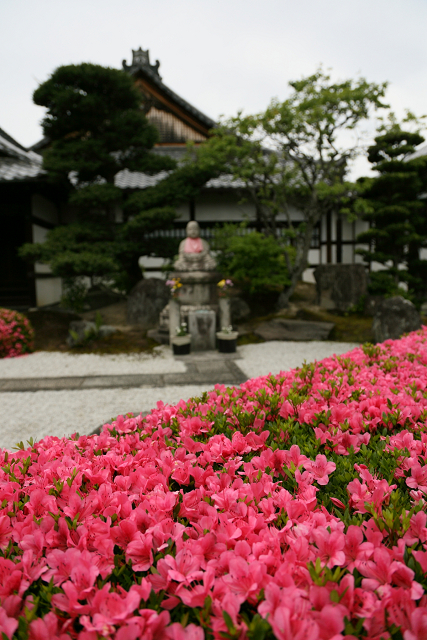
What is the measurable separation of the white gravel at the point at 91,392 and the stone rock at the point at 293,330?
39cm

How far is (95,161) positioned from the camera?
37.1ft

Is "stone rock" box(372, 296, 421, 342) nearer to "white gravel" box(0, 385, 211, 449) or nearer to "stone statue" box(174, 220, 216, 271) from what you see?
"stone statue" box(174, 220, 216, 271)

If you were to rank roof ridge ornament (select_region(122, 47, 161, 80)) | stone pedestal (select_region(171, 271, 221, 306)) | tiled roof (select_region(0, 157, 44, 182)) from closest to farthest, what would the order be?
stone pedestal (select_region(171, 271, 221, 306)) → tiled roof (select_region(0, 157, 44, 182)) → roof ridge ornament (select_region(122, 47, 161, 80))

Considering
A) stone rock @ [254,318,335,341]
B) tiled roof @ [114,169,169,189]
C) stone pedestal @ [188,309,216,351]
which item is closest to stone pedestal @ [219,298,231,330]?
stone pedestal @ [188,309,216,351]

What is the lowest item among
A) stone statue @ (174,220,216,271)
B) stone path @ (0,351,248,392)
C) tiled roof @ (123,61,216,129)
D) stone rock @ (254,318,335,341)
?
stone path @ (0,351,248,392)

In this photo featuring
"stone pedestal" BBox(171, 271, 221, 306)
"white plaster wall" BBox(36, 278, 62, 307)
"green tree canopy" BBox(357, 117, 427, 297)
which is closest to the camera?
"stone pedestal" BBox(171, 271, 221, 306)

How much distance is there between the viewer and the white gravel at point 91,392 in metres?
4.54

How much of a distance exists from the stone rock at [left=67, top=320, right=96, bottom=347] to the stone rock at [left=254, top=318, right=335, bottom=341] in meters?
4.02

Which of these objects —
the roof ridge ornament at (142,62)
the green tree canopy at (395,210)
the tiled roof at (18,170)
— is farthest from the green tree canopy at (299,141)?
the roof ridge ornament at (142,62)

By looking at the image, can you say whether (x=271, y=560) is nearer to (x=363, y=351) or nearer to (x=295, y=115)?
(x=363, y=351)

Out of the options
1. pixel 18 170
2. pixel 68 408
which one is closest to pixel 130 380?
pixel 68 408

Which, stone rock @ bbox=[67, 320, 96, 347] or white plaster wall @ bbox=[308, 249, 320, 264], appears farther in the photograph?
white plaster wall @ bbox=[308, 249, 320, 264]

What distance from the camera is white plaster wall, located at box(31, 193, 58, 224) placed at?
1246cm

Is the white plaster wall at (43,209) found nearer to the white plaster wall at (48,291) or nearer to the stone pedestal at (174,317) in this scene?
the white plaster wall at (48,291)
